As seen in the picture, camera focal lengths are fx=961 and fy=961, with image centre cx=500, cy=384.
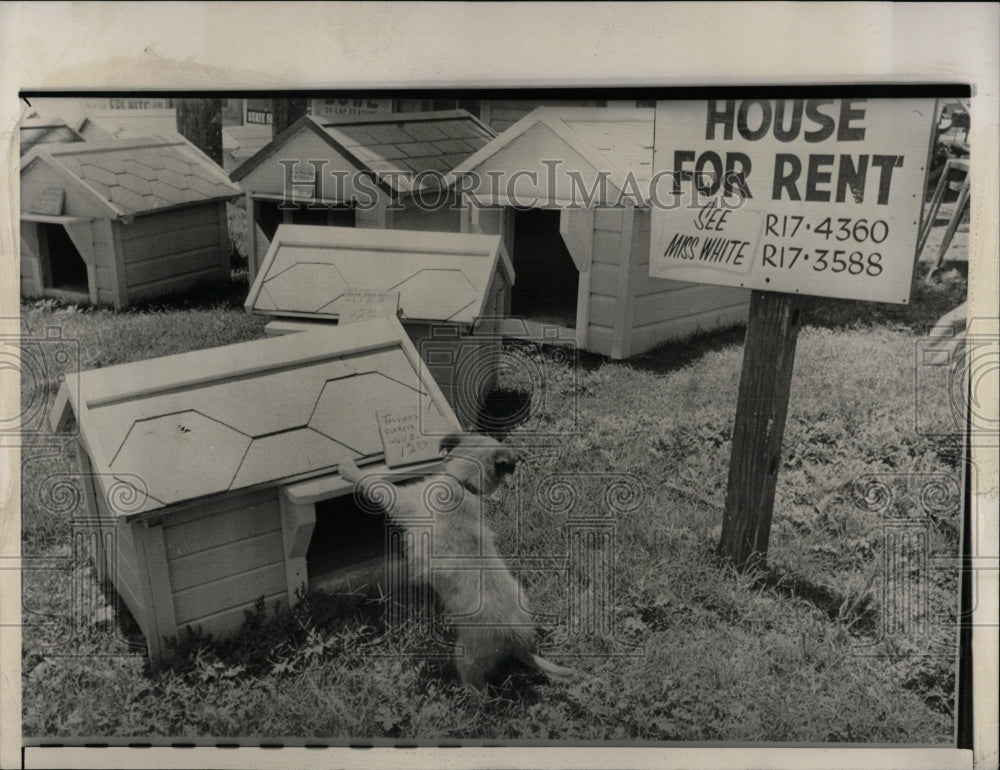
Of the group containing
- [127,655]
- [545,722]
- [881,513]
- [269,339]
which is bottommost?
[545,722]

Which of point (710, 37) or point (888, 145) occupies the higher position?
point (710, 37)

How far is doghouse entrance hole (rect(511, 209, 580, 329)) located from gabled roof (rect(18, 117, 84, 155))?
1.42m

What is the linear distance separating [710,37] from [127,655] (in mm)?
2645

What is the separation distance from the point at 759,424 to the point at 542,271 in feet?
2.79

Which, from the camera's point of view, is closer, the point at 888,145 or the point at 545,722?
the point at 888,145

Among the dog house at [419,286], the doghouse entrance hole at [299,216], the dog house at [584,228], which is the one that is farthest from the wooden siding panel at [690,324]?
the doghouse entrance hole at [299,216]

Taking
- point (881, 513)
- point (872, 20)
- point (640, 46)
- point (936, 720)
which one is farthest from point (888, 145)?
point (936, 720)

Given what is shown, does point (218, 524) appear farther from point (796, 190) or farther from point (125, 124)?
point (796, 190)

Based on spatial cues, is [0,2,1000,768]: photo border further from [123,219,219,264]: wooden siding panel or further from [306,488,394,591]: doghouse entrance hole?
[306,488,394,591]: doghouse entrance hole

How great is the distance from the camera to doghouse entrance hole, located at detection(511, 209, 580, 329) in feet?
9.93

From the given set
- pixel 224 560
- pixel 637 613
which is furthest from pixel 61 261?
Result: pixel 637 613

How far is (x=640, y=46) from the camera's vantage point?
9.59 ft

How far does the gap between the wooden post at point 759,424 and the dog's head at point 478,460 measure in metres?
0.73

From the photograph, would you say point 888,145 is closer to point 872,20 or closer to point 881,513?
point 872,20
